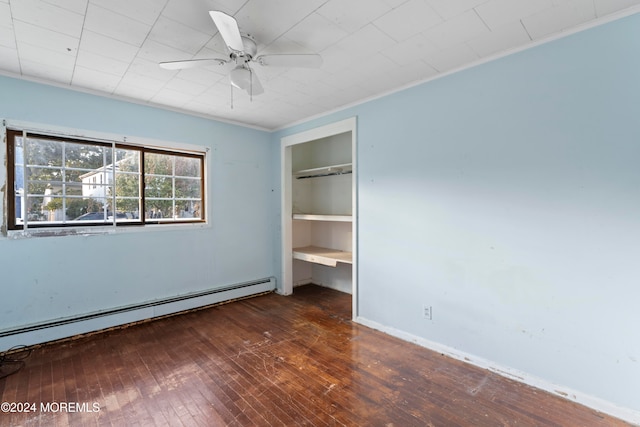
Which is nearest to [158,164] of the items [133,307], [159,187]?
[159,187]

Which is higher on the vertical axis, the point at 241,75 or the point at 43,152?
the point at 241,75

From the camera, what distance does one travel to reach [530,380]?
2.18 metres

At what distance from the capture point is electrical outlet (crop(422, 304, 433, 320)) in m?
2.75

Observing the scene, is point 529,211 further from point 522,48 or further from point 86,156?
point 86,156

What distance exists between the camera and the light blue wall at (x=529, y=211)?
73.8 inches

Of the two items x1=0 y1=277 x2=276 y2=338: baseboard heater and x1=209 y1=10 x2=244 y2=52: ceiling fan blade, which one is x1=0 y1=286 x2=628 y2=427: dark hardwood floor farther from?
x1=209 y1=10 x2=244 y2=52: ceiling fan blade

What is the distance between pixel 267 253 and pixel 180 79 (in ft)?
8.86

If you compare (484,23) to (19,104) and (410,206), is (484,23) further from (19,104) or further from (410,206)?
(19,104)

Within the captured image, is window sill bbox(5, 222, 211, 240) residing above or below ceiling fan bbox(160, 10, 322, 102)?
below

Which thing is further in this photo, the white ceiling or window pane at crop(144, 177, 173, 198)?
window pane at crop(144, 177, 173, 198)

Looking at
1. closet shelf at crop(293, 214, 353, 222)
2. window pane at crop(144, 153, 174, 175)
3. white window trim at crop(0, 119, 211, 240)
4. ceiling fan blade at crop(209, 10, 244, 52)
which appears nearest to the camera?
ceiling fan blade at crop(209, 10, 244, 52)

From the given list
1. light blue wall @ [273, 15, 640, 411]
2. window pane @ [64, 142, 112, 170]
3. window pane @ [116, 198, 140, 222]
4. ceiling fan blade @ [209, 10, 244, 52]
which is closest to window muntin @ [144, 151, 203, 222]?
window pane @ [116, 198, 140, 222]

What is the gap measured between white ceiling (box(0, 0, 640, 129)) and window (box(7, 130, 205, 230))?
67 centimetres

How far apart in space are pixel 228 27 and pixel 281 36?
0.55m
